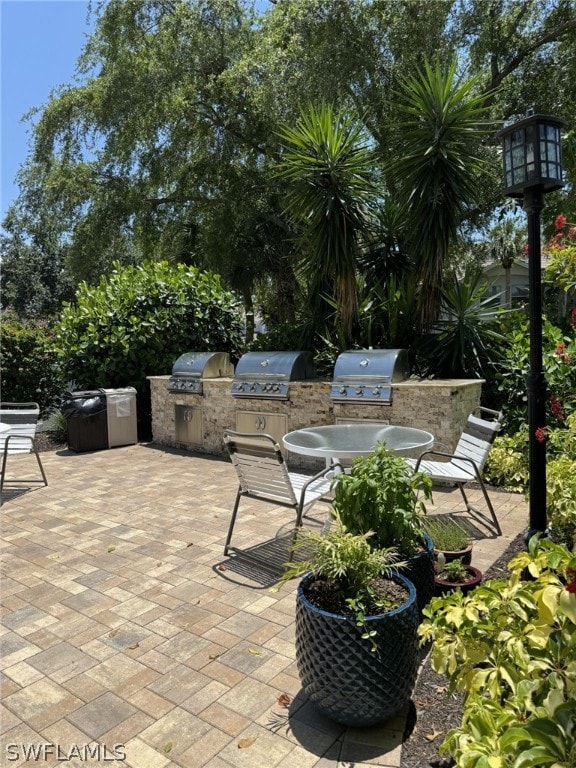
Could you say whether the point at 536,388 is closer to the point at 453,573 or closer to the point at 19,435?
the point at 453,573

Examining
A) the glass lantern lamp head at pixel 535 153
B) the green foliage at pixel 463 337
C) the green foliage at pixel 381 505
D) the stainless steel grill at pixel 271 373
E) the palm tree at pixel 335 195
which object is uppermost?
the palm tree at pixel 335 195

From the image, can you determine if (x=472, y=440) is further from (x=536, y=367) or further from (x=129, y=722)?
(x=129, y=722)

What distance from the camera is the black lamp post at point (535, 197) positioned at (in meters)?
→ 3.14

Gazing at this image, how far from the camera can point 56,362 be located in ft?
33.0

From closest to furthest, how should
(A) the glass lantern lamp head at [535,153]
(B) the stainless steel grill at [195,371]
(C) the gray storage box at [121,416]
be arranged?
1. (A) the glass lantern lamp head at [535,153]
2. (B) the stainless steel grill at [195,371]
3. (C) the gray storage box at [121,416]

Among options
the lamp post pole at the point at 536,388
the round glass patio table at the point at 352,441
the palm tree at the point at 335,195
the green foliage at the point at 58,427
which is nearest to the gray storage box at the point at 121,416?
the green foliage at the point at 58,427

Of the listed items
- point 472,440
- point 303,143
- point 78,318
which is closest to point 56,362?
point 78,318

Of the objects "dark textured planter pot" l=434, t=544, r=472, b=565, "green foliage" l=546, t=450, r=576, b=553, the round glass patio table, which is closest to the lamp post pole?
"green foliage" l=546, t=450, r=576, b=553

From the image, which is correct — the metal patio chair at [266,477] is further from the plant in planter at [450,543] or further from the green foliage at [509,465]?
the green foliage at [509,465]

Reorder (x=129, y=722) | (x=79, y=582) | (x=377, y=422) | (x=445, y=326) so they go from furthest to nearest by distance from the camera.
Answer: (x=445, y=326), (x=377, y=422), (x=79, y=582), (x=129, y=722)

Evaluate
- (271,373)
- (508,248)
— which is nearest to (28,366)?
(271,373)

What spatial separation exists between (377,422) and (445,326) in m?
1.89

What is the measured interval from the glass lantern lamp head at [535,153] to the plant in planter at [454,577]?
2216 mm

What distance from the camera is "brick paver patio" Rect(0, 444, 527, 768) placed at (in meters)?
2.12
